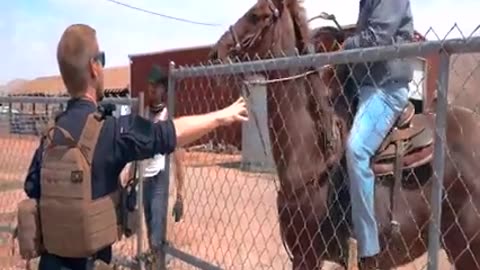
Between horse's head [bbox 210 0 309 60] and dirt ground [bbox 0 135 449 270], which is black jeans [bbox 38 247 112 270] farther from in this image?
dirt ground [bbox 0 135 449 270]

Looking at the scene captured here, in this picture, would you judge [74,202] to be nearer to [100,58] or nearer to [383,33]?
[100,58]

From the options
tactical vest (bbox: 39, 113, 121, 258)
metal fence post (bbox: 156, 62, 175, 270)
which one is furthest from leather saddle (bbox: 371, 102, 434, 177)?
tactical vest (bbox: 39, 113, 121, 258)

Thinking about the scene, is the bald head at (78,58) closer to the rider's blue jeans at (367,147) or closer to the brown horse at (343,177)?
the brown horse at (343,177)

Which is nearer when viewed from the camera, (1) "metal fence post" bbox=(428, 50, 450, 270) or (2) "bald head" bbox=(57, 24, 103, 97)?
(1) "metal fence post" bbox=(428, 50, 450, 270)

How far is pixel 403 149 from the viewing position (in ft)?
14.8

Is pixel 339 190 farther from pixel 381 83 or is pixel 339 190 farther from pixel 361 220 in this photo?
pixel 381 83

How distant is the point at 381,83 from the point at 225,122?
55.1 inches

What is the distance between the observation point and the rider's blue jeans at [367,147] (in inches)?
170

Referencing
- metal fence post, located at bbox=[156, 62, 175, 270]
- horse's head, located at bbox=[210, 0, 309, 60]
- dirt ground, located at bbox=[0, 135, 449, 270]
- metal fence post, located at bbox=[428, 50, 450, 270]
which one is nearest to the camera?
metal fence post, located at bbox=[428, 50, 450, 270]

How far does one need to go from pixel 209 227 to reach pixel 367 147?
6.21 metres

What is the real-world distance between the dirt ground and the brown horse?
1.26m

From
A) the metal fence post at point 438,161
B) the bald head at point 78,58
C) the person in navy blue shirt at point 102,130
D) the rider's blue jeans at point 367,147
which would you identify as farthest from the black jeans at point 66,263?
the rider's blue jeans at point 367,147

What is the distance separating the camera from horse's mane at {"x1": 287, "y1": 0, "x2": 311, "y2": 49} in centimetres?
519

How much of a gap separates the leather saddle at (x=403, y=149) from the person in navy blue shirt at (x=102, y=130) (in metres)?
1.64
